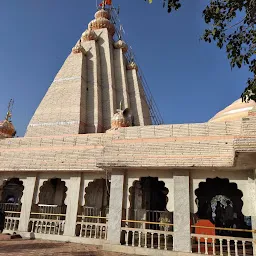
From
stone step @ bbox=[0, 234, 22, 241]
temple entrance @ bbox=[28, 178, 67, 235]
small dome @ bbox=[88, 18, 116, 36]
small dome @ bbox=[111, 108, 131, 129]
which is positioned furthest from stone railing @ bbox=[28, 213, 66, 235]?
small dome @ bbox=[88, 18, 116, 36]

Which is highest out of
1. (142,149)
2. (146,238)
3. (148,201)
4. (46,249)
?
(142,149)

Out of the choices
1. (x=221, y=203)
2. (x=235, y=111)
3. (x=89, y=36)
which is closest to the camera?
(x=221, y=203)

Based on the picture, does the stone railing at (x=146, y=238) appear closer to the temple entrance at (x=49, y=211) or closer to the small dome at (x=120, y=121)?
the temple entrance at (x=49, y=211)

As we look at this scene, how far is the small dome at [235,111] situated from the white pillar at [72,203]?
8.99 meters

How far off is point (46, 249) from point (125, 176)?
3646 millimetres

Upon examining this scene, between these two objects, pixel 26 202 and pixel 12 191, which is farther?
pixel 12 191

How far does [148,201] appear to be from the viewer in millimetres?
12211

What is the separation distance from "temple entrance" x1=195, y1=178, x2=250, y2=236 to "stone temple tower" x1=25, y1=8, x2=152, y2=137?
6.55 metres

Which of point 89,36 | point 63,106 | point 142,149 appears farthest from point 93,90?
point 142,149

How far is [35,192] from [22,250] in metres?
3.44

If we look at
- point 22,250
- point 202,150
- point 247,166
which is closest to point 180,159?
point 202,150

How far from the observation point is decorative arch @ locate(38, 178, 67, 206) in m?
12.5

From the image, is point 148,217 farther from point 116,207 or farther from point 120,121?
point 120,121

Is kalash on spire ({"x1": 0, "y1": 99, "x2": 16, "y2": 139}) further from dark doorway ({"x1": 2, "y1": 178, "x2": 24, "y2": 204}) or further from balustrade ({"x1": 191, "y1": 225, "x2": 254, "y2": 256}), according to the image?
balustrade ({"x1": 191, "y1": 225, "x2": 254, "y2": 256})
